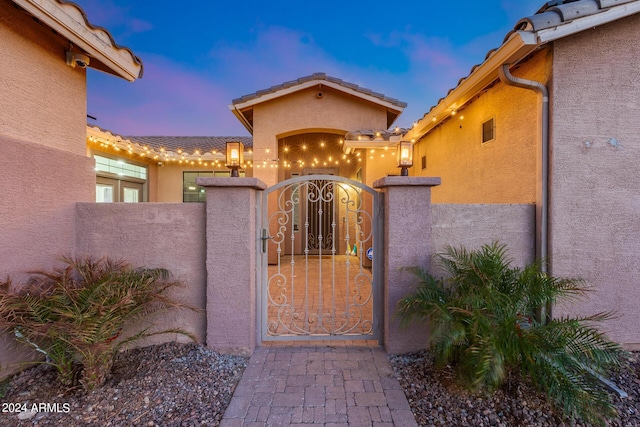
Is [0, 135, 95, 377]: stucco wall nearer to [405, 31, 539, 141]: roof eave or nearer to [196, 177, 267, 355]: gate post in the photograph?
[196, 177, 267, 355]: gate post

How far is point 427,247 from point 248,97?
7064 mm

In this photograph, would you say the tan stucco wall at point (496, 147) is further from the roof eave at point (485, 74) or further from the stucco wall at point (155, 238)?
the stucco wall at point (155, 238)

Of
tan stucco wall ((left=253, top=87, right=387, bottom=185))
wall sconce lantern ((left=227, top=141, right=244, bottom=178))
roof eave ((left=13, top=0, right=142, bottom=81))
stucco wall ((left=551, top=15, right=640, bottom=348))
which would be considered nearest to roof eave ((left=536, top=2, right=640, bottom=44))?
stucco wall ((left=551, top=15, right=640, bottom=348))

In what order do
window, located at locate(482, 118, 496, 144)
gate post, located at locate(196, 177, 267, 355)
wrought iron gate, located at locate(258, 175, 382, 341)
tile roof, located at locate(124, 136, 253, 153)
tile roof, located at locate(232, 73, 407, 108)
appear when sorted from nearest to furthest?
gate post, located at locate(196, 177, 267, 355) < wrought iron gate, located at locate(258, 175, 382, 341) < window, located at locate(482, 118, 496, 144) < tile roof, located at locate(232, 73, 407, 108) < tile roof, located at locate(124, 136, 253, 153)

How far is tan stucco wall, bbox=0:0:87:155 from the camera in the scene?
130 inches

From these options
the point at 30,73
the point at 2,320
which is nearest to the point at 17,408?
the point at 2,320

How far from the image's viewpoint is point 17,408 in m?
2.73

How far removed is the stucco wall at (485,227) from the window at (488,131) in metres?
1.77

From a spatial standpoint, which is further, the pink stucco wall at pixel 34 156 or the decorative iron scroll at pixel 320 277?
the decorative iron scroll at pixel 320 277

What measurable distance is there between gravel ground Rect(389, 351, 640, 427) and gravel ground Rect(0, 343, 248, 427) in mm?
2025

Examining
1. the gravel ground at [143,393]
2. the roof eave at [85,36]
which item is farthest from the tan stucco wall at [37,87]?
the gravel ground at [143,393]

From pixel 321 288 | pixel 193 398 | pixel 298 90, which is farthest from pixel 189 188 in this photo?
pixel 193 398

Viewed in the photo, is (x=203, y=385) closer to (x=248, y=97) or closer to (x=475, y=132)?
(x=475, y=132)

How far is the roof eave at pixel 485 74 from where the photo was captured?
11.0 feet
